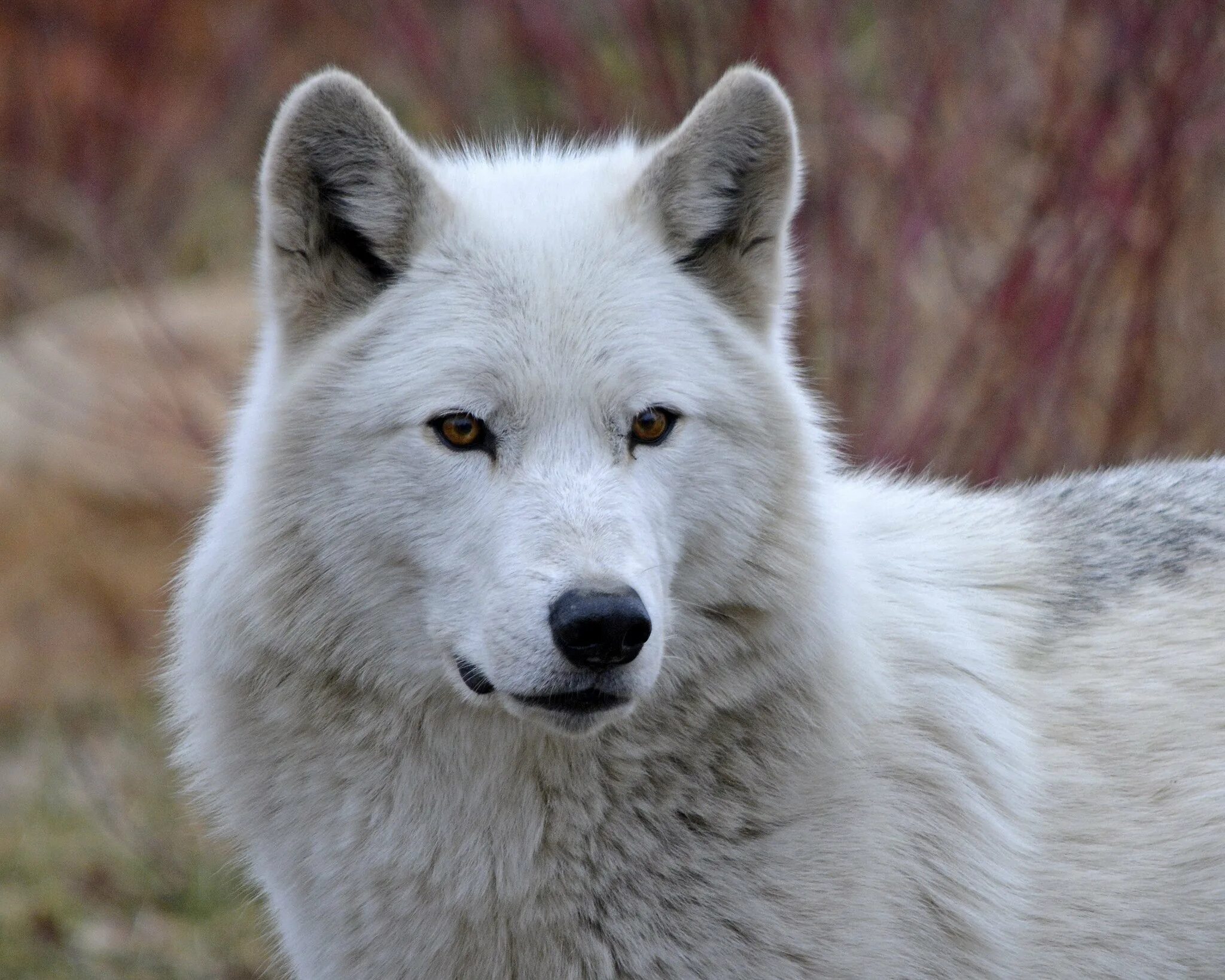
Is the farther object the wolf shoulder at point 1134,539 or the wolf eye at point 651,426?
the wolf shoulder at point 1134,539

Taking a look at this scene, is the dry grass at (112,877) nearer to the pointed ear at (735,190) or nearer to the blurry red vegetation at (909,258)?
the blurry red vegetation at (909,258)

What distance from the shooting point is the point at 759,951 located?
3.01 meters

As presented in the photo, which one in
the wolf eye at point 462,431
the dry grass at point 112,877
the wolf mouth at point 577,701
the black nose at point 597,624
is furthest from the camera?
the dry grass at point 112,877

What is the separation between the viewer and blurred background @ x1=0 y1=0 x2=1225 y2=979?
586 centimetres

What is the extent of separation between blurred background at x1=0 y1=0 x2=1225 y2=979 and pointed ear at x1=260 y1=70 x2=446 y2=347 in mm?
1627

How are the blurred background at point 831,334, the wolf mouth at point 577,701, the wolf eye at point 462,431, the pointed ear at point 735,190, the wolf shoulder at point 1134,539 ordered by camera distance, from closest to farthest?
the wolf mouth at point 577,701, the wolf eye at point 462,431, the pointed ear at point 735,190, the wolf shoulder at point 1134,539, the blurred background at point 831,334

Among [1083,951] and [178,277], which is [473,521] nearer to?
[1083,951]

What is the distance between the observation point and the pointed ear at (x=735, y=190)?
10.5 ft

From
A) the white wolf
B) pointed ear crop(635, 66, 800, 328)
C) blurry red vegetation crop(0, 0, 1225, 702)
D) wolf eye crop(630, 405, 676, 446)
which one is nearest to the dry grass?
blurry red vegetation crop(0, 0, 1225, 702)

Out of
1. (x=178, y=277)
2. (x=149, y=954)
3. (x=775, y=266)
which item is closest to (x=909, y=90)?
(x=775, y=266)

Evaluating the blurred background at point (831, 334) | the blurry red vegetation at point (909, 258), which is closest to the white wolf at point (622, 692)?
the blurred background at point (831, 334)

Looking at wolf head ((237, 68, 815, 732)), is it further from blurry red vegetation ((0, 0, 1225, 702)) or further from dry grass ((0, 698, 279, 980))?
dry grass ((0, 698, 279, 980))

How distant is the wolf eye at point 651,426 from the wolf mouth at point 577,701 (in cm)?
57

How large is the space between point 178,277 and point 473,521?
9.92 m
